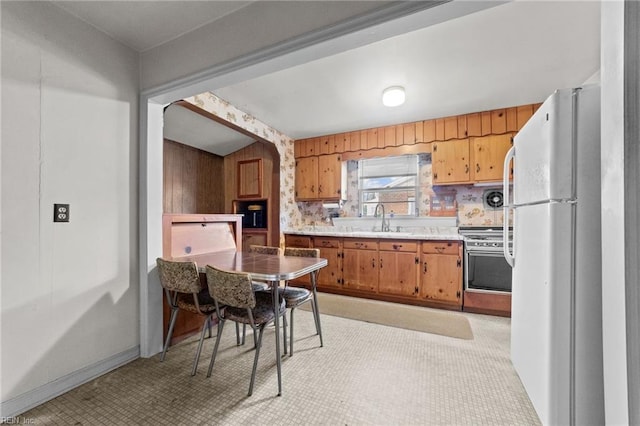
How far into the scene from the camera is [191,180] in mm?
4336

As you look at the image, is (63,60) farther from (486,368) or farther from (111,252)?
(486,368)

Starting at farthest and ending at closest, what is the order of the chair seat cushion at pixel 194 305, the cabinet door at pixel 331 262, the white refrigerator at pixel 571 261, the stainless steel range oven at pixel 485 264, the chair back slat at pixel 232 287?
the cabinet door at pixel 331 262 → the stainless steel range oven at pixel 485 264 → the chair seat cushion at pixel 194 305 → the chair back slat at pixel 232 287 → the white refrigerator at pixel 571 261

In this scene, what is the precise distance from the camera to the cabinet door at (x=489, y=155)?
3.29m

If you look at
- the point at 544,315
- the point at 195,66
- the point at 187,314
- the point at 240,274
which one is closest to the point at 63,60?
the point at 195,66

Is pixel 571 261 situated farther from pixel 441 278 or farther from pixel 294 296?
pixel 441 278

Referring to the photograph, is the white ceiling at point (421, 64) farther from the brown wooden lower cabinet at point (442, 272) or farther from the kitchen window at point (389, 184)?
the brown wooden lower cabinet at point (442, 272)

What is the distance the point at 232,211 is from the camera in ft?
15.3

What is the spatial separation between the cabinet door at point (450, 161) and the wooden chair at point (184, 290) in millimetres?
3167

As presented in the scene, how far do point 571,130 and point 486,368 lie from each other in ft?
5.62

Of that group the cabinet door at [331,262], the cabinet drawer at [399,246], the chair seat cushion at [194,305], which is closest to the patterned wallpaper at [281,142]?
the cabinet door at [331,262]

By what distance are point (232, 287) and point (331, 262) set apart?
8.02 feet

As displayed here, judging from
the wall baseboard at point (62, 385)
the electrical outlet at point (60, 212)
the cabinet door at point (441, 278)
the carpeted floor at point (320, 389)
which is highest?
the electrical outlet at point (60, 212)

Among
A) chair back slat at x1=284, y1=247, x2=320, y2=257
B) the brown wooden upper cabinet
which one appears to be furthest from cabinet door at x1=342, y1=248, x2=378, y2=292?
the brown wooden upper cabinet

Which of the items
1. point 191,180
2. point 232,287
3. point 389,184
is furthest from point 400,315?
point 191,180
